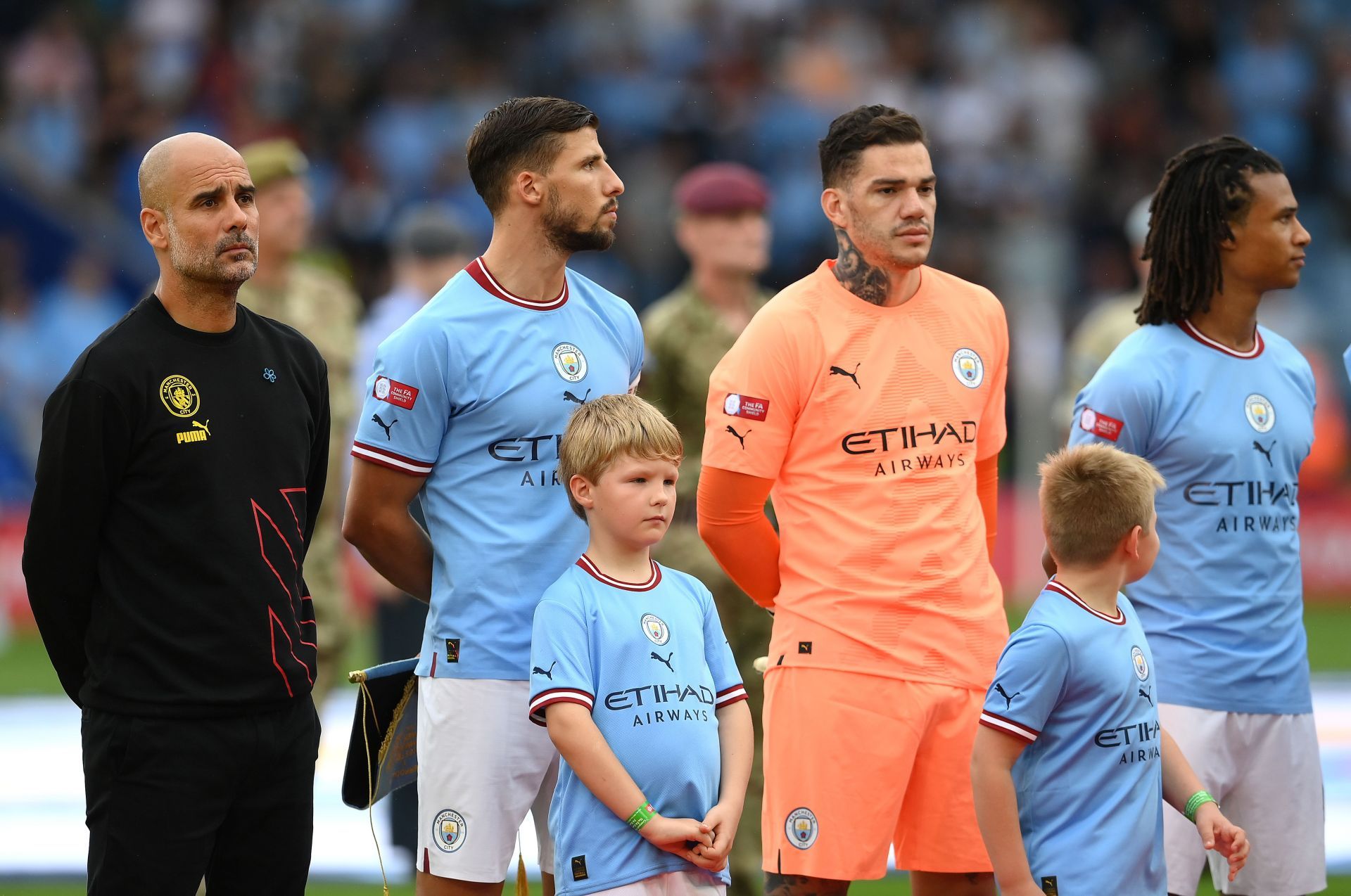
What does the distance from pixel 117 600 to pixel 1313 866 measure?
332cm

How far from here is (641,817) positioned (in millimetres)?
3943

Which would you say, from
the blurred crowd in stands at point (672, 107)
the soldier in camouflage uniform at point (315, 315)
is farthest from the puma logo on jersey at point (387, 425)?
Answer: the blurred crowd in stands at point (672, 107)

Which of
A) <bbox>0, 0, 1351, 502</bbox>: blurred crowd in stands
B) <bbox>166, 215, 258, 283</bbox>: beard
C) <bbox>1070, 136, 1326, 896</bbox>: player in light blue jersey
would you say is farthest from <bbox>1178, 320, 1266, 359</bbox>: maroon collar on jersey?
<bbox>0, 0, 1351, 502</bbox>: blurred crowd in stands

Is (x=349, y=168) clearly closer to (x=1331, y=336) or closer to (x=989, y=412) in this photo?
(x=1331, y=336)

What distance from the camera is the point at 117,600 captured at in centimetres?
388

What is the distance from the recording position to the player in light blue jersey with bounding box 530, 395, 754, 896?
3980 millimetres

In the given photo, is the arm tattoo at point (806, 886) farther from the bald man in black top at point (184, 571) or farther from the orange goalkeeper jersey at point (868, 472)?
the bald man in black top at point (184, 571)

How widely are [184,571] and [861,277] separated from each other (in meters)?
1.96

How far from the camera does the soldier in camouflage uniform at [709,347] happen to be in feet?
21.9

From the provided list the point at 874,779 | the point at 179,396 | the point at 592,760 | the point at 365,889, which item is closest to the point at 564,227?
the point at 179,396

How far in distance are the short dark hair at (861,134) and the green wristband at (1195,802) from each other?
1823 mm

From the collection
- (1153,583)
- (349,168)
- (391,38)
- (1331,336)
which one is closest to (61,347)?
(349,168)

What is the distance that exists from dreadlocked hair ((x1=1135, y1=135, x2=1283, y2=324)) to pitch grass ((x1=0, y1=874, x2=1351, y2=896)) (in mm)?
2876

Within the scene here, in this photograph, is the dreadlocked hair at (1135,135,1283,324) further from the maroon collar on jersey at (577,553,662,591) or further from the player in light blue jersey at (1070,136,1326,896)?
the maroon collar on jersey at (577,553,662,591)
